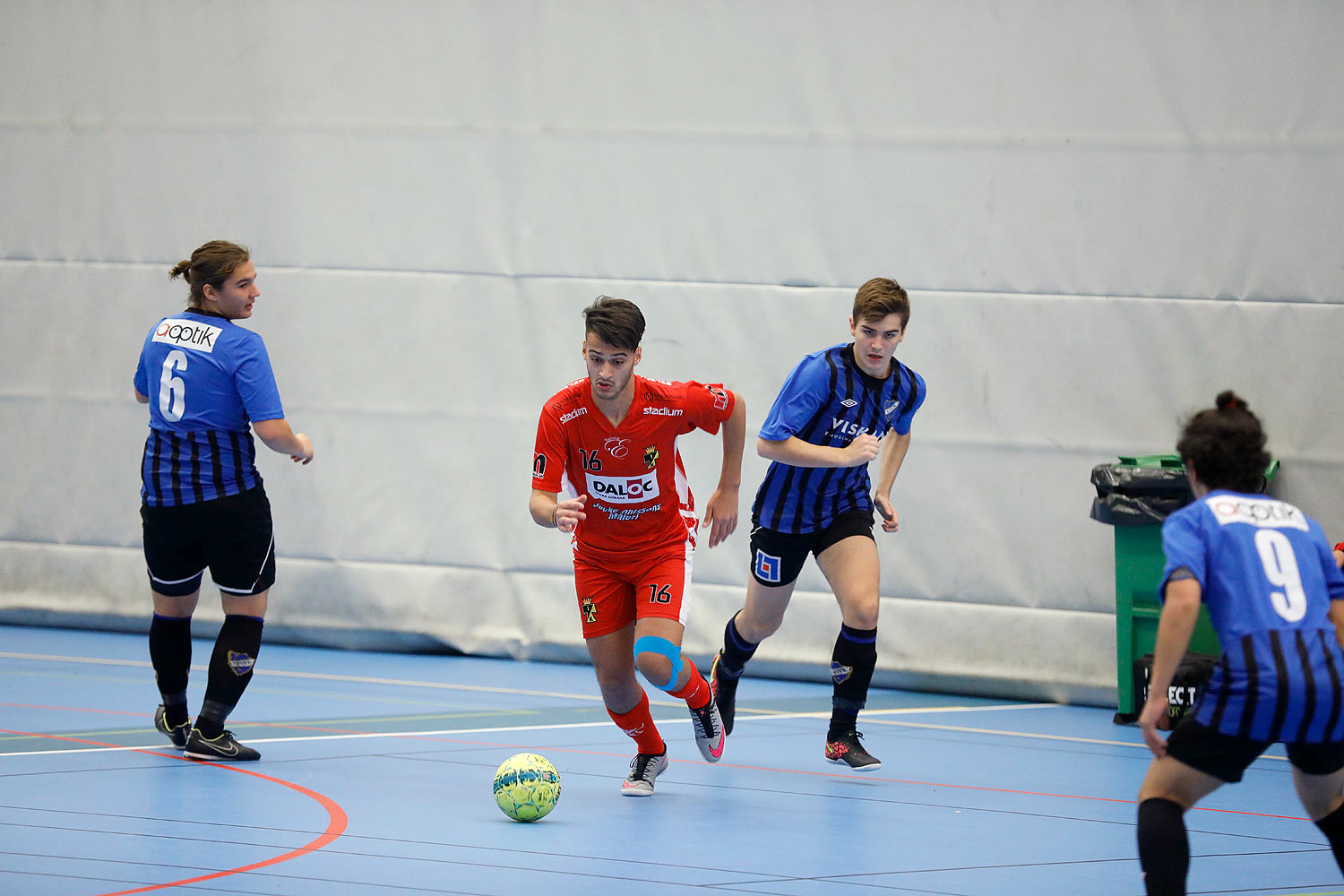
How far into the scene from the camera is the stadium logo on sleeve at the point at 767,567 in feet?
22.2

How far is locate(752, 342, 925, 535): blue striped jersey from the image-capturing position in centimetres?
649

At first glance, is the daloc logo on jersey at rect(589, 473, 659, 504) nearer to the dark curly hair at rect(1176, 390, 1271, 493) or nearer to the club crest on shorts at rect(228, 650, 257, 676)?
the club crest on shorts at rect(228, 650, 257, 676)

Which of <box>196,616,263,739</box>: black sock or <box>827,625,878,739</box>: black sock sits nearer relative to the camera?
<box>196,616,263,739</box>: black sock

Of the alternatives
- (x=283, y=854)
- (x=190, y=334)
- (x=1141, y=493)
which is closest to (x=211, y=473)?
(x=190, y=334)

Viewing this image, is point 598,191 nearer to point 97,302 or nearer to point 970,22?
point 970,22

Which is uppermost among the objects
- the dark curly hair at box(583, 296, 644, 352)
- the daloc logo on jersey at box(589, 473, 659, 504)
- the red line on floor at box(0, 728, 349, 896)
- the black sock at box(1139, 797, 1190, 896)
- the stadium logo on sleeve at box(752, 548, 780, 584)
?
the dark curly hair at box(583, 296, 644, 352)

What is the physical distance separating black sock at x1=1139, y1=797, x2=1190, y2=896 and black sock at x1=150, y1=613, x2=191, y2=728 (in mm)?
4187

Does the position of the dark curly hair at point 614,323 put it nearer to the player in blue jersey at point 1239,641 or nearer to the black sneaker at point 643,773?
the black sneaker at point 643,773

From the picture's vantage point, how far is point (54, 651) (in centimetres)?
985

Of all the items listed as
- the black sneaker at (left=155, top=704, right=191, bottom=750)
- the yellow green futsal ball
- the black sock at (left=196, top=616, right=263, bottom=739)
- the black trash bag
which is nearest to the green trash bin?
the black trash bag

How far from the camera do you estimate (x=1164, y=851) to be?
377 cm

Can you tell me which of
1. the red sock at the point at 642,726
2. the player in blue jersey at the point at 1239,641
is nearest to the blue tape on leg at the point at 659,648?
the red sock at the point at 642,726

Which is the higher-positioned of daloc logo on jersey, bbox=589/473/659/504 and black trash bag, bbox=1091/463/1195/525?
black trash bag, bbox=1091/463/1195/525

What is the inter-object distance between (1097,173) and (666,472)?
3874 millimetres
